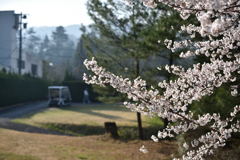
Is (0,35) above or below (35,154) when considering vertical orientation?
above

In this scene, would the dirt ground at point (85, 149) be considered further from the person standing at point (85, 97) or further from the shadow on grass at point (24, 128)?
the person standing at point (85, 97)

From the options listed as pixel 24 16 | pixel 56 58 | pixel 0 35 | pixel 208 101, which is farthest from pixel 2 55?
pixel 56 58

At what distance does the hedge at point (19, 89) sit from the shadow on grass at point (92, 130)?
10.3 metres

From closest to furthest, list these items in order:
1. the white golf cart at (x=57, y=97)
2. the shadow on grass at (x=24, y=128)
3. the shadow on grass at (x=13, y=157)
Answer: the shadow on grass at (x=13, y=157), the shadow on grass at (x=24, y=128), the white golf cart at (x=57, y=97)

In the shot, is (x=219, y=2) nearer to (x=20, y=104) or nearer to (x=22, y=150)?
(x=22, y=150)

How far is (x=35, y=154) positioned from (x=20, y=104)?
2447 cm

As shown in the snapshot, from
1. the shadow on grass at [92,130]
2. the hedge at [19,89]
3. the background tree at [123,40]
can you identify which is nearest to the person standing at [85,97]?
the hedge at [19,89]

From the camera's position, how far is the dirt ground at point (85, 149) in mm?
10547

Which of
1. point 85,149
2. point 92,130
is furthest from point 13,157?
point 92,130

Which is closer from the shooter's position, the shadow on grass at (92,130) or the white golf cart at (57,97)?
the shadow on grass at (92,130)

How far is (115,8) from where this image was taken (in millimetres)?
15430

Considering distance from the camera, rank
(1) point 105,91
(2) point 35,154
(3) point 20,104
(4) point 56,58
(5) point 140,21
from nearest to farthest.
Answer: (2) point 35,154
(5) point 140,21
(1) point 105,91
(3) point 20,104
(4) point 56,58

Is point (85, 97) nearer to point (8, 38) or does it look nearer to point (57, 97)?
point (57, 97)

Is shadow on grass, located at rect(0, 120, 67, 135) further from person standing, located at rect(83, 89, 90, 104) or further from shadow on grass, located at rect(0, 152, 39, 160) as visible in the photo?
person standing, located at rect(83, 89, 90, 104)
